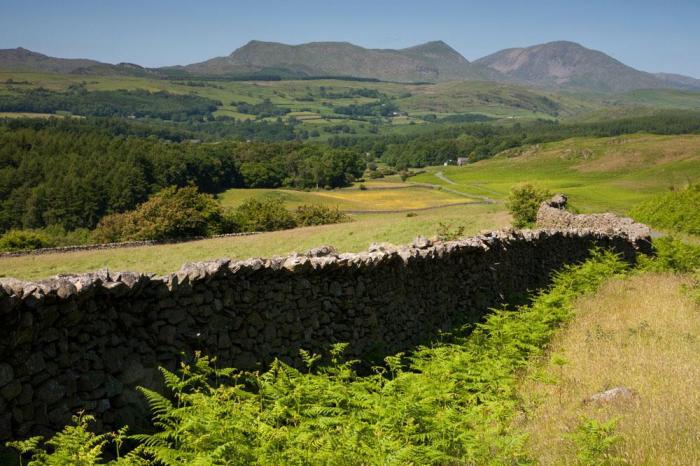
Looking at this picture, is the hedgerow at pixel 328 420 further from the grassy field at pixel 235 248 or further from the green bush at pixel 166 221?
the green bush at pixel 166 221

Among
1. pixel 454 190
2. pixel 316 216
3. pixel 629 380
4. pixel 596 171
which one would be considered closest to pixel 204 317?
pixel 629 380

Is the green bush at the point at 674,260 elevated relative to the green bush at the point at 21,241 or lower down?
elevated

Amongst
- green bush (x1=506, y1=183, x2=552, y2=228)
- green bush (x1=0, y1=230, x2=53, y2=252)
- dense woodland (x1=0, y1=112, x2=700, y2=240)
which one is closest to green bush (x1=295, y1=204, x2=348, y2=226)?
green bush (x1=506, y1=183, x2=552, y2=228)

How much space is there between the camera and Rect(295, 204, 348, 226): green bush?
70.9m

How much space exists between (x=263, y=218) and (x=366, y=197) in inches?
2035

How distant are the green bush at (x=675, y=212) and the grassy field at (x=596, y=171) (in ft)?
78.4

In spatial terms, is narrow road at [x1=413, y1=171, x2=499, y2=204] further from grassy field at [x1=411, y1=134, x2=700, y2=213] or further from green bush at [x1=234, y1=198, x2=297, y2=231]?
green bush at [x1=234, y1=198, x2=297, y2=231]

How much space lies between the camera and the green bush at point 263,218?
6725 centimetres

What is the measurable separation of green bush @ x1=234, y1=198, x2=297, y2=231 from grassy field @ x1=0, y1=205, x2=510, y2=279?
57.4 ft

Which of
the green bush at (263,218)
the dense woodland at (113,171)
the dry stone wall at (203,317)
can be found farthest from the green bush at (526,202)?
the dense woodland at (113,171)

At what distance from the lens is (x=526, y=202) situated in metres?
45.5

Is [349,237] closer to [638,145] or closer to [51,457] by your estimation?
[51,457]

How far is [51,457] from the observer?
4.99 metres

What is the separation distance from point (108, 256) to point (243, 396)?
3275 cm
